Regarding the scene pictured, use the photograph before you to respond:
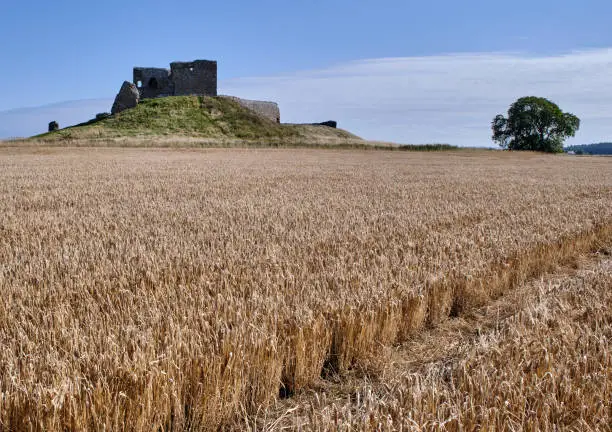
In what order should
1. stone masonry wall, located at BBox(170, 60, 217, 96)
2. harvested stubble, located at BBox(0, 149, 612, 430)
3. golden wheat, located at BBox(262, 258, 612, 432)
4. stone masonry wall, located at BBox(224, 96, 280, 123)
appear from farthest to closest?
stone masonry wall, located at BBox(224, 96, 280, 123) < stone masonry wall, located at BBox(170, 60, 217, 96) < harvested stubble, located at BBox(0, 149, 612, 430) < golden wheat, located at BBox(262, 258, 612, 432)

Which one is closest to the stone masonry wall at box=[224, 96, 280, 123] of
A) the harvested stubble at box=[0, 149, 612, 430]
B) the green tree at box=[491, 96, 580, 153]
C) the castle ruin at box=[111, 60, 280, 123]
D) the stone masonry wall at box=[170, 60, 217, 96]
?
the castle ruin at box=[111, 60, 280, 123]

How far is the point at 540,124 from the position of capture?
250 feet

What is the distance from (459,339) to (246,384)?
168 cm

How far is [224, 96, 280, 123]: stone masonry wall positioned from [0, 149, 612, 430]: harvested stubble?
64.5 m

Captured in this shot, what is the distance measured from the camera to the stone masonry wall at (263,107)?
70375mm

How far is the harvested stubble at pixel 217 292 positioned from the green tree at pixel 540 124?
2957 inches

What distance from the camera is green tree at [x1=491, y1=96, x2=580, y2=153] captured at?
7494cm

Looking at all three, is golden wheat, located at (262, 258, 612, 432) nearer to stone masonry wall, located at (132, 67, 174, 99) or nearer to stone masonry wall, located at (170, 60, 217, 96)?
stone masonry wall, located at (170, 60, 217, 96)

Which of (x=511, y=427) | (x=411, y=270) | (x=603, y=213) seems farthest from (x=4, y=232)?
(x=603, y=213)

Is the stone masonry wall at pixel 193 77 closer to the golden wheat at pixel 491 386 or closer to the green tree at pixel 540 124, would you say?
the green tree at pixel 540 124

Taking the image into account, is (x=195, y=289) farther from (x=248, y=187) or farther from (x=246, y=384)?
(x=248, y=187)

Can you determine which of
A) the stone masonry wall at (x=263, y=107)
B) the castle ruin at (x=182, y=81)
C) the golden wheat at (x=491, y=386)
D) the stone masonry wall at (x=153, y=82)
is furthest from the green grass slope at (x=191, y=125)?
the golden wheat at (x=491, y=386)

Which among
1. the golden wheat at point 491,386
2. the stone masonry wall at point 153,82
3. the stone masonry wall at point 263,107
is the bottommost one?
the golden wheat at point 491,386

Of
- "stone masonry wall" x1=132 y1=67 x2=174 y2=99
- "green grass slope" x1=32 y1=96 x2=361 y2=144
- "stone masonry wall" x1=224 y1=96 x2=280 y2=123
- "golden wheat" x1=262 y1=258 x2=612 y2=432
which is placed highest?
"stone masonry wall" x1=132 y1=67 x2=174 y2=99
